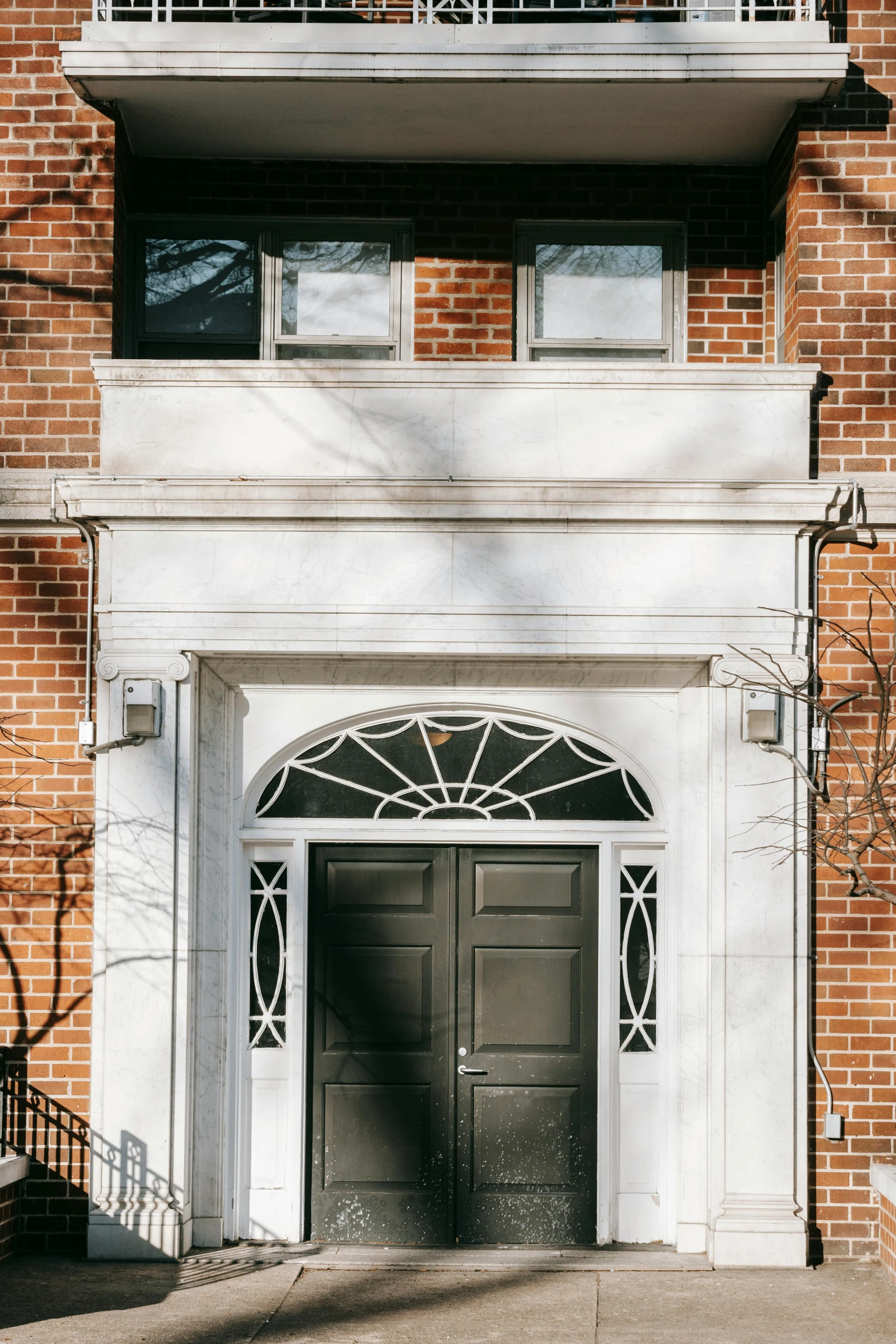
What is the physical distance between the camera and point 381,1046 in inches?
311

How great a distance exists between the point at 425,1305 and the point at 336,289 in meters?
5.98

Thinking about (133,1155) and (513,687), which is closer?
(133,1155)

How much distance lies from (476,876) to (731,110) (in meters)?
4.82

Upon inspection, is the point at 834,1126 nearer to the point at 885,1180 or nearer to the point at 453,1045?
the point at 885,1180

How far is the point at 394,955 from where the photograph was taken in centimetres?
795

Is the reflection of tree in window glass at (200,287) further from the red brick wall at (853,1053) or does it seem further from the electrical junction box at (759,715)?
the red brick wall at (853,1053)

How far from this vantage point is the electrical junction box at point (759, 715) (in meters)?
7.52

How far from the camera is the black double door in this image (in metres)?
7.80

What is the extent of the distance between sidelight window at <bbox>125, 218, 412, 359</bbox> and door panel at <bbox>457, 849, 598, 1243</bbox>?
11.2 feet

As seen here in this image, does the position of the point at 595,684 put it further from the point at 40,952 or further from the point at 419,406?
the point at 40,952

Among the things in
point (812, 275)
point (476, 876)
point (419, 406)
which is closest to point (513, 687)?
point (476, 876)

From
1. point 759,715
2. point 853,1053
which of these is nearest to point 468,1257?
point 853,1053

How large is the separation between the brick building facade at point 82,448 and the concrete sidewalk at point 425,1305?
60 cm

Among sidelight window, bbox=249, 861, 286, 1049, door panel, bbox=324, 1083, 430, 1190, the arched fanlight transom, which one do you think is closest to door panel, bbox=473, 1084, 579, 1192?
door panel, bbox=324, 1083, 430, 1190
